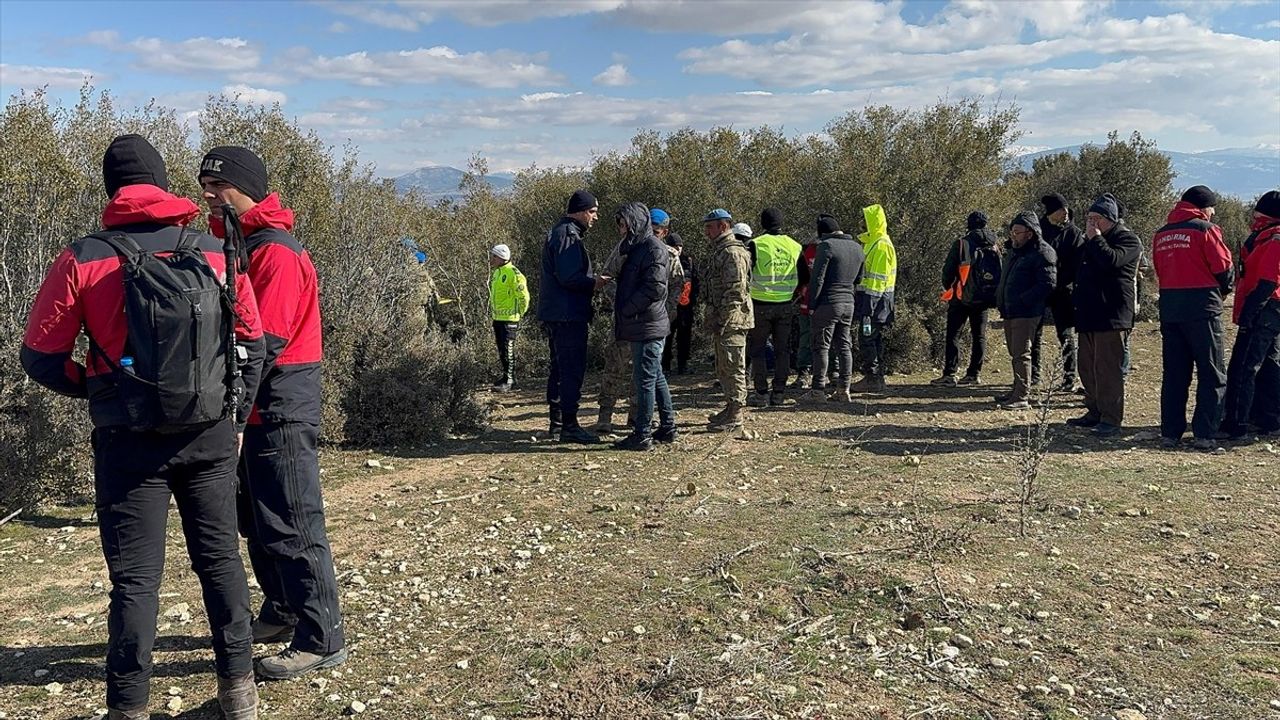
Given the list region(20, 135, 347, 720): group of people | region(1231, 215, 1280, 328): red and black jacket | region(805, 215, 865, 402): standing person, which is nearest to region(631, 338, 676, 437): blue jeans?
region(805, 215, 865, 402): standing person

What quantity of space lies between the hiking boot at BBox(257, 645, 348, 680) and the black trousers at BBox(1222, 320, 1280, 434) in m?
7.95

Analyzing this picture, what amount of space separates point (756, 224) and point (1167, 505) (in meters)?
8.89

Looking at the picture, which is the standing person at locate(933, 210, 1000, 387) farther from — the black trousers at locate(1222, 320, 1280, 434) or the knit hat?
the black trousers at locate(1222, 320, 1280, 434)

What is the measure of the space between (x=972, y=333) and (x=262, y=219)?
9.70m

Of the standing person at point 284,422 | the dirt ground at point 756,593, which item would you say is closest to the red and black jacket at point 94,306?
the standing person at point 284,422

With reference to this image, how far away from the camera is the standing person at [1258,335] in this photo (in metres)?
7.55

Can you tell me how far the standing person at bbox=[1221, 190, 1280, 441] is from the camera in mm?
7551

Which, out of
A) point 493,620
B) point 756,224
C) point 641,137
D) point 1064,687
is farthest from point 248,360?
point 641,137

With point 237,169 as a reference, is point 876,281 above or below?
below

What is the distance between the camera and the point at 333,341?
8789mm

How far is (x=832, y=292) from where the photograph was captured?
390 inches

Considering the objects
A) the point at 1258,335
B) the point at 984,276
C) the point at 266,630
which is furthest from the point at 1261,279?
the point at 266,630

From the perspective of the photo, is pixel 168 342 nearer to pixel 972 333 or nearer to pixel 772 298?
pixel 772 298

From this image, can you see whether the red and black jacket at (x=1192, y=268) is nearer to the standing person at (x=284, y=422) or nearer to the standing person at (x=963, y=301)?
the standing person at (x=963, y=301)
